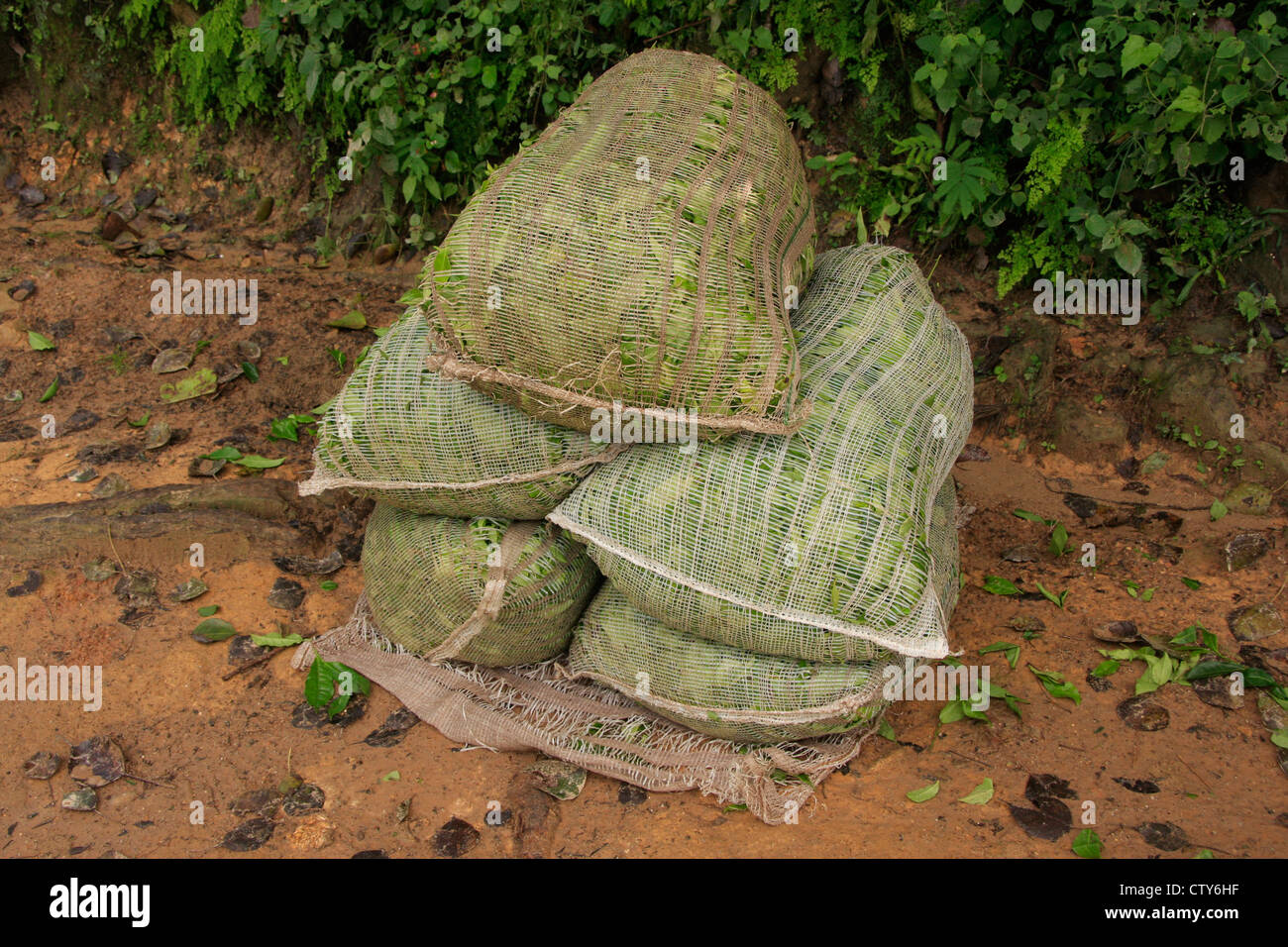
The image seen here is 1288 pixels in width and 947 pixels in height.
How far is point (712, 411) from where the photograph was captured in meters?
2.57

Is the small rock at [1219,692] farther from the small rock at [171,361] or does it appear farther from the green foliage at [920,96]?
the small rock at [171,361]

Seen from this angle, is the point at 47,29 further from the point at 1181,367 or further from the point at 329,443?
the point at 1181,367

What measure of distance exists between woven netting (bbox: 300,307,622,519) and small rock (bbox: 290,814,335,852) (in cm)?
91

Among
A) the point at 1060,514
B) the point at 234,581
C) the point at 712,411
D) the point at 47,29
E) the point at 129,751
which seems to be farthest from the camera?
the point at 47,29

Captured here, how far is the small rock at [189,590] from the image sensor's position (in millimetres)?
3418

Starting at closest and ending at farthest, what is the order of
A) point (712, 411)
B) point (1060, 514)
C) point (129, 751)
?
1. point (712, 411)
2. point (129, 751)
3. point (1060, 514)

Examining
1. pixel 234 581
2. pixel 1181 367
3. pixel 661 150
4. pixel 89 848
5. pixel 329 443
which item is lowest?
pixel 89 848

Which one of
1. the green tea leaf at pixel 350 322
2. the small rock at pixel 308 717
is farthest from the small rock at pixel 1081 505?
the green tea leaf at pixel 350 322

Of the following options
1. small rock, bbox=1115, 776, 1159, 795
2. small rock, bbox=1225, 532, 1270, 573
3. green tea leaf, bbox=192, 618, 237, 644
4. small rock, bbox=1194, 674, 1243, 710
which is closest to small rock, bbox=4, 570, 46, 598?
green tea leaf, bbox=192, 618, 237, 644

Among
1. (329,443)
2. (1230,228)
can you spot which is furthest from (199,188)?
(1230,228)

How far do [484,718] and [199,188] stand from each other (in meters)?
3.95

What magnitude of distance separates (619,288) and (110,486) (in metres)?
2.37

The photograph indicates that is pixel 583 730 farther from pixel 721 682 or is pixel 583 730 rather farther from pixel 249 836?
pixel 249 836

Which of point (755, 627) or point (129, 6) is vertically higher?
point (129, 6)
